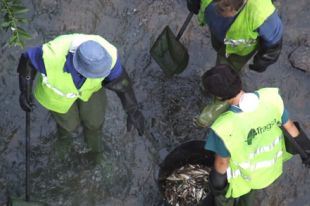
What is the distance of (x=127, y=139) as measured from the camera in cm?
485

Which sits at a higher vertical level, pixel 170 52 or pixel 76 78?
pixel 76 78

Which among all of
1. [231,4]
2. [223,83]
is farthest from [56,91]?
[231,4]

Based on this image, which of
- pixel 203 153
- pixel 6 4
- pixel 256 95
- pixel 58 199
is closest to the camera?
pixel 256 95

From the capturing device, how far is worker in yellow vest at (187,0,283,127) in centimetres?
374

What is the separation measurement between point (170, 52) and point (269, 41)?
42.7 inches

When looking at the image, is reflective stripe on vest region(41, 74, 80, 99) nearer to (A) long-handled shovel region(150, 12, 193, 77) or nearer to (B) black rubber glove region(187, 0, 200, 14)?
(A) long-handled shovel region(150, 12, 193, 77)

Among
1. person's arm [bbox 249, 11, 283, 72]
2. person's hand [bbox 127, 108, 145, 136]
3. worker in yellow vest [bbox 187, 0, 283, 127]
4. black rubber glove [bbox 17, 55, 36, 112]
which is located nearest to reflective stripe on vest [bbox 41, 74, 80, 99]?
black rubber glove [bbox 17, 55, 36, 112]

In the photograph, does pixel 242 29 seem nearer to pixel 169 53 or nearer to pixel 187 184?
pixel 169 53

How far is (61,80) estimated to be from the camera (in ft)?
12.0

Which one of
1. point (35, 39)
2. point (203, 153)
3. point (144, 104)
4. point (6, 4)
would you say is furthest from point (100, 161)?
point (6, 4)

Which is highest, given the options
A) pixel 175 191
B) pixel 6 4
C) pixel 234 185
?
pixel 6 4

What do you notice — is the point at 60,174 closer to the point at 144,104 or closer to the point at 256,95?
the point at 144,104

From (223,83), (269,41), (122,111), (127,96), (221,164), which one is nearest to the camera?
(223,83)

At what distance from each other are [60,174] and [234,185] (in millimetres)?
1672
